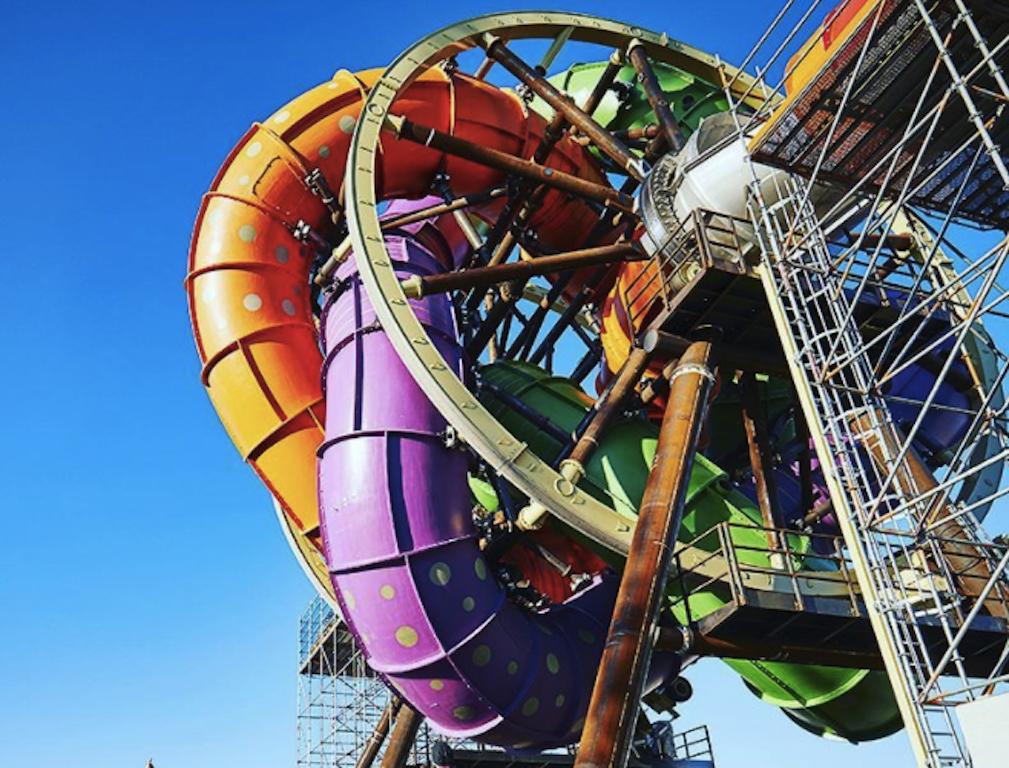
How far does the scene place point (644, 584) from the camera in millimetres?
8008

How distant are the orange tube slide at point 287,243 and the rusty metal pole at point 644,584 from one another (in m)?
4.29

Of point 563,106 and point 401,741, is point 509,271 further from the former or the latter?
point 401,741

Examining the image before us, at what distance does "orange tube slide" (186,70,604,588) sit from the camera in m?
11.2

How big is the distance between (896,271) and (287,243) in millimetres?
7200

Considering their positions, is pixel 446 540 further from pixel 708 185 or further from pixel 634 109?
pixel 634 109

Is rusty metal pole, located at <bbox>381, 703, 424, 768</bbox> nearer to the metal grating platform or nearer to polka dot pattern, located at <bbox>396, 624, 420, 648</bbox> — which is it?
polka dot pattern, located at <bbox>396, 624, 420, 648</bbox>

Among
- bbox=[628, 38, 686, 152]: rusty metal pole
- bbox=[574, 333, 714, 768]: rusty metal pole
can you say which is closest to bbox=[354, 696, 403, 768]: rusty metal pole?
bbox=[574, 333, 714, 768]: rusty metal pole

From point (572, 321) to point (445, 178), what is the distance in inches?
124

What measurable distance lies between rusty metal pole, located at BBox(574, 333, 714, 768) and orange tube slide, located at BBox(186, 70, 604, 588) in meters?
4.29

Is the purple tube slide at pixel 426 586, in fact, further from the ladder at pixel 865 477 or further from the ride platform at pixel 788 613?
the ladder at pixel 865 477

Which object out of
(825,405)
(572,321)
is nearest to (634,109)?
(572,321)

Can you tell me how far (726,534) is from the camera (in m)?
9.11

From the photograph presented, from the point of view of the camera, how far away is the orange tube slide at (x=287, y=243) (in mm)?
11211

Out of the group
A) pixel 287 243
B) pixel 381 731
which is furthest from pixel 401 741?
pixel 287 243
